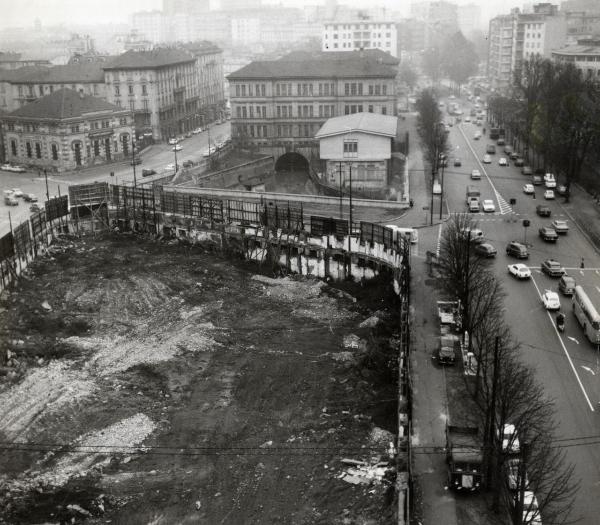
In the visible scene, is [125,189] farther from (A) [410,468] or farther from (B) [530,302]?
(A) [410,468]

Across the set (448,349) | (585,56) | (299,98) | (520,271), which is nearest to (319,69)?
(299,98)

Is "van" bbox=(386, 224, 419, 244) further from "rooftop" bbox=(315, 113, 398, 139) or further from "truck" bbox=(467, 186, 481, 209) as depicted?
"rooftop" bbox=(315, 113, 398, 139)

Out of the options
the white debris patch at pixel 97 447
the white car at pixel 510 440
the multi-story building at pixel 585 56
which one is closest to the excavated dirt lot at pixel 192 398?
the white debris patch at pixel 97 447

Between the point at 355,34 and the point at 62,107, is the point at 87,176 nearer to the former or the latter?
the point at 62,107

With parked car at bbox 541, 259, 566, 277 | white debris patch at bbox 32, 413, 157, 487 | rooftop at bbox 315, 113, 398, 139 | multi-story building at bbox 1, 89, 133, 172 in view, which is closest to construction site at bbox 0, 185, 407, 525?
white debris patch at bbox 32, 413, 157, 487

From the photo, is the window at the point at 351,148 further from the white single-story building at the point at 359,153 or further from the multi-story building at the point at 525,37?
the multi-story building at the point at 525,37
